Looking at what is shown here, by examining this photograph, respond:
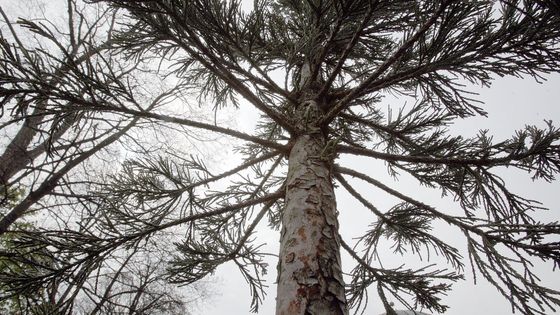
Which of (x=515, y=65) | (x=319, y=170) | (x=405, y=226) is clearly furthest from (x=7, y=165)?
(x=515, y=65)

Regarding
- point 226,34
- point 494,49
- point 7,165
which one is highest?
point 7,165

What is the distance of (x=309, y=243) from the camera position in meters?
1.69

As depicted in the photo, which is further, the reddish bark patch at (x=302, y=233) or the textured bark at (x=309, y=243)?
the reddish bark patch at (x=302, y=233)

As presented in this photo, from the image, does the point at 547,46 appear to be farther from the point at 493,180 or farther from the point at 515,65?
the point at 493,180

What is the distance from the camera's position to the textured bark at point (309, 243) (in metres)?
1.44

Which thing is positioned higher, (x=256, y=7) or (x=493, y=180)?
(x=256, y=7)

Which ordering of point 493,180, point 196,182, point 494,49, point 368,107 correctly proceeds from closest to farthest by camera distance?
1. point 494,49
2. point 493,180
3. point 196,182
4. point 368,107

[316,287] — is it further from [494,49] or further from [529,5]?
[529,5]

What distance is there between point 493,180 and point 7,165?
670cm

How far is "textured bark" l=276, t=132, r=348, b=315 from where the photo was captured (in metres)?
1.44

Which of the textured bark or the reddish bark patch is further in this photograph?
the reddish bark patch

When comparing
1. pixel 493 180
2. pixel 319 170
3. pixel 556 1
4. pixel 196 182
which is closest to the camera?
pixel 556 1

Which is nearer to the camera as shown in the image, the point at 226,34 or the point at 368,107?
the point at 226,34

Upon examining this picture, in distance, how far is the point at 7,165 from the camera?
479 centimetres
